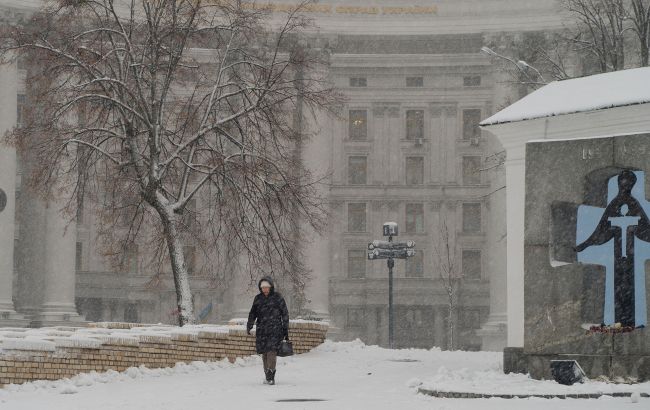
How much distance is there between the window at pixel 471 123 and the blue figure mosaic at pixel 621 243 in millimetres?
58043

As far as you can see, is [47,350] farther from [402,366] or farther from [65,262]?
[65,262]

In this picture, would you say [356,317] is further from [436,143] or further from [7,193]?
[7,193]

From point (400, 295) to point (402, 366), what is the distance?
4894 cm

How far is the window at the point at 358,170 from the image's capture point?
8100 centimetres

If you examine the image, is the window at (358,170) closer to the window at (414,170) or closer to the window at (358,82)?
the window at (414,170)

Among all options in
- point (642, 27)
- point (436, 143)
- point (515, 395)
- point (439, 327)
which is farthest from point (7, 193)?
point (515, 395)

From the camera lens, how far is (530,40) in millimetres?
71062

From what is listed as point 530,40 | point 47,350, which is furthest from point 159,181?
point 530,40

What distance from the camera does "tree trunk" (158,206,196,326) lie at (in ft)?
116

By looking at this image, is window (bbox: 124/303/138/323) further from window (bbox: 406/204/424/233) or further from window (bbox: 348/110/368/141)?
window (bbox: 406/204/424/233)

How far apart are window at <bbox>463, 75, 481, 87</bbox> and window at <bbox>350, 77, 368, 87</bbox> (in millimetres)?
6104

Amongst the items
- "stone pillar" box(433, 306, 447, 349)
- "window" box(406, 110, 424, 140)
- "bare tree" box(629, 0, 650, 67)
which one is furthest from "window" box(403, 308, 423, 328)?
"bare tree" box(629, 0, 650, 67)

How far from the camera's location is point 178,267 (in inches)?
1406

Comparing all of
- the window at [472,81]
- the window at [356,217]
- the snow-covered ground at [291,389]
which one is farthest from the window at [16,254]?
the snow-covered ground at [291,389]
